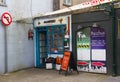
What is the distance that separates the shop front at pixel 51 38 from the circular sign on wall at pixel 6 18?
75.5 inches

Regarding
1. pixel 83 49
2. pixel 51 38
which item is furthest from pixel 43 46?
pixel 83 49

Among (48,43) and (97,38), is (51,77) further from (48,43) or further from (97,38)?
(48,43)

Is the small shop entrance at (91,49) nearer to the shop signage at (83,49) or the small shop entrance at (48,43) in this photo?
the shop signage at (83,49)

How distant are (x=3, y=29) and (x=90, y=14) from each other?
4.47 m

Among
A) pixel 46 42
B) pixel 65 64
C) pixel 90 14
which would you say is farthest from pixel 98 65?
pixel 46 42

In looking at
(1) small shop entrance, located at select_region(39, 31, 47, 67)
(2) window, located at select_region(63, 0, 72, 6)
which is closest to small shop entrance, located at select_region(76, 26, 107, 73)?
(1) small shop entrance, located at select_region(39, 31, 47, 67)

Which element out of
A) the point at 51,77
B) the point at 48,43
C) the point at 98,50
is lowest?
the point at 51,77

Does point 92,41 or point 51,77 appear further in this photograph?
point 92,41

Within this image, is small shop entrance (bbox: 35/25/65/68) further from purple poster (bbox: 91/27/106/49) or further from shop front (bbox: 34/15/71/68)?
purple poster (bbox: 91/27/106/49)

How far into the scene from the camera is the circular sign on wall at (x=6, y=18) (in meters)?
13.1

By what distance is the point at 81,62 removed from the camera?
12664 millimetres

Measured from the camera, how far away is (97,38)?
11961 mm

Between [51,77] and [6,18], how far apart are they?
389cm

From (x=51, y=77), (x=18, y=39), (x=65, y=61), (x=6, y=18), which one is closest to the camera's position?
(x=51, y=77)
